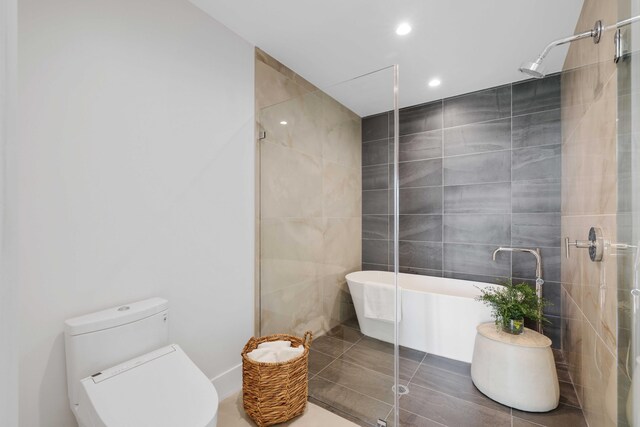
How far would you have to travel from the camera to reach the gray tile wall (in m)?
2.67

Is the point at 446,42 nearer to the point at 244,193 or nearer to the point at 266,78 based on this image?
the point at 266,78

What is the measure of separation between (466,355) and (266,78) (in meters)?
2.82

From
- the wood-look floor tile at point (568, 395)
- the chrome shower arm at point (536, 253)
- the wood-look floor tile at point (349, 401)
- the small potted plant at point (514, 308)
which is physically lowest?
the wood-look floor tile at point (568, 395)

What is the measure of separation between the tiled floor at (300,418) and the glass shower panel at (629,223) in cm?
135

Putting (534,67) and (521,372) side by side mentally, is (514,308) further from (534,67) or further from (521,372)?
(534,67)

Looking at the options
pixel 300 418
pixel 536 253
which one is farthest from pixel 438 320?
pixel 300 418

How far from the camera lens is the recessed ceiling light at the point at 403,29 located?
6.56ft

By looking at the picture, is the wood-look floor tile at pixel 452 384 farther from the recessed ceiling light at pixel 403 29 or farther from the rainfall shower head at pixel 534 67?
the recessed ceiling light at pixel 403 29

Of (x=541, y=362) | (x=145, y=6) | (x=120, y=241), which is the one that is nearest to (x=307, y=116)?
(x=145, y=6)

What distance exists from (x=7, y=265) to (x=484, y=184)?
337 centimetres

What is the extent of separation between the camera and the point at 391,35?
210 centimetres

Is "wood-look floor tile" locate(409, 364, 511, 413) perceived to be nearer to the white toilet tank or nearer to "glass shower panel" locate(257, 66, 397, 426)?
"glass shower panel" locate(257, 66, 397, 426)

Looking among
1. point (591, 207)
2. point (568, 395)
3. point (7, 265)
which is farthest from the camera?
point (568, 395)

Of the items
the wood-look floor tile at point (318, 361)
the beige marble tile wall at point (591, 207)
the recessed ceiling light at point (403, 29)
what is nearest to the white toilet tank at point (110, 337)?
the wood-look floor tile at point (318, 361)
